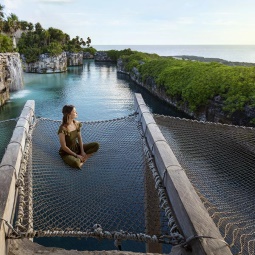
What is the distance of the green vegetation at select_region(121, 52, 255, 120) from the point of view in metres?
12.0

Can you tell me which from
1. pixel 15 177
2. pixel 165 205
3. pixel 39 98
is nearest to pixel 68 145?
pixel 15 177

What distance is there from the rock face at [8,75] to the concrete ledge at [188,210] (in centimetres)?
1792

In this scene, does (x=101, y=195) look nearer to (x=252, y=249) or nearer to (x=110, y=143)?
(x=110, y=143)

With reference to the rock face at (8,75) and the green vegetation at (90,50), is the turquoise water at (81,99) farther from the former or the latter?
the green vegetation at (90,50)

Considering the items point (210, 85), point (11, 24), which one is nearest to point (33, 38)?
point (11, 24)

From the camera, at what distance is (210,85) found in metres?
14.5

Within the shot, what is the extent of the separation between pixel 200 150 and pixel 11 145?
3.99 m

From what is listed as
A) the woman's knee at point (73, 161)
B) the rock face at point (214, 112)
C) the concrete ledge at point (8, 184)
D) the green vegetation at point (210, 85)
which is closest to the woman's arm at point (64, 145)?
the woman's knee at point (73, 161)

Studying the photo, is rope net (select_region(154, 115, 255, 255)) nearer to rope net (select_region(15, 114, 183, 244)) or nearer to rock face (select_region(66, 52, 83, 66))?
rope net (select_region(15, 114, 183, 244))

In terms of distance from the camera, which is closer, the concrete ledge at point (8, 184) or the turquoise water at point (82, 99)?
the concrete ledge at point (8, 184)

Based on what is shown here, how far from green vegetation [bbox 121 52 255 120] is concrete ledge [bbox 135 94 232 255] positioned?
995 cm

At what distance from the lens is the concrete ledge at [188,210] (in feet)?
4.97

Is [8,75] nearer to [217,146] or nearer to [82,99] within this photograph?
[82,99]

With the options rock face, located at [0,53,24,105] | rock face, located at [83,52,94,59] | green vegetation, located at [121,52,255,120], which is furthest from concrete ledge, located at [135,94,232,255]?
rock face, located at [83,52,94,59]
